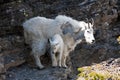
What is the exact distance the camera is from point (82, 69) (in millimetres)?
10695

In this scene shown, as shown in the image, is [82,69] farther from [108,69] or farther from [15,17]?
[15,17]

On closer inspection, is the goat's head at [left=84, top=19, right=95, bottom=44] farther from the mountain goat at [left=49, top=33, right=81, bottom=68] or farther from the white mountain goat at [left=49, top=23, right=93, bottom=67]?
the mountain goat at [left=49, top=33, right=81, bottom=68]

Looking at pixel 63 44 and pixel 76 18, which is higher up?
pixel 76 18

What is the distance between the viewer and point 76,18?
42.4 feet

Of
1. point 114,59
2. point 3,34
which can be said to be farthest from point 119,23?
point 3,34

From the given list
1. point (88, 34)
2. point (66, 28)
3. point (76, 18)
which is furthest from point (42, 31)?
point (76, 18)

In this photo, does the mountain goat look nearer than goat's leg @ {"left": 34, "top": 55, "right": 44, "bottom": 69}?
Yes

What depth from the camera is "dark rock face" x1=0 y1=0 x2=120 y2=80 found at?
11.2m

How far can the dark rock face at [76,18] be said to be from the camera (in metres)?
11.2

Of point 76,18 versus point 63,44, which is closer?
point 63,44

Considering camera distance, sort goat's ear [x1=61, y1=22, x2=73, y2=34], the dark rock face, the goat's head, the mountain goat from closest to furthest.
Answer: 1. the mountain goat
2. goat's ear [x1=61, y1=22, x2=73, y2=34]
3. the goat's head
4. the dark rock face

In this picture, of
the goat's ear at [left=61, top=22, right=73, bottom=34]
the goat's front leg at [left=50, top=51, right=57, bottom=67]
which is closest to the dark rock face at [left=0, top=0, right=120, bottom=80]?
the goat's front leg at [left=50, top=51, right=57, bottom=67]

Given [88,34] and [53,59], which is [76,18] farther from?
[53,59]

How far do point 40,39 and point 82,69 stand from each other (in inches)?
66.8
